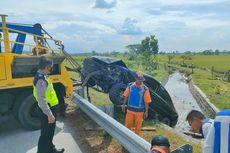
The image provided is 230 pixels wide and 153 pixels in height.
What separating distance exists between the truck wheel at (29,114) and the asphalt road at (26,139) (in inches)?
6.9

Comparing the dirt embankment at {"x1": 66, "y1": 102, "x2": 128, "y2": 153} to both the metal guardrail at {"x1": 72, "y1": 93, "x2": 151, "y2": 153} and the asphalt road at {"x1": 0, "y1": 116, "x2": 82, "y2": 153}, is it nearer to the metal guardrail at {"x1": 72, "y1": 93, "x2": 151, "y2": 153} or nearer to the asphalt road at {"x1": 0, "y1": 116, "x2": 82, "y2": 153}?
the asphalt road at {"x1": 0, "y1": 116, "x2": 82, "y2": 153}

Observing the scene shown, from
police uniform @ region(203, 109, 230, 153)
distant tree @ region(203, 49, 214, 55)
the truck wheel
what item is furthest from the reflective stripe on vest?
distant tree @ region(203, 49, 214, 55)

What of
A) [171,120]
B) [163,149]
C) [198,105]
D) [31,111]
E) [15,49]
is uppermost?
[15,49]

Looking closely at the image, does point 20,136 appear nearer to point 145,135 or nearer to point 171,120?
point 145,135

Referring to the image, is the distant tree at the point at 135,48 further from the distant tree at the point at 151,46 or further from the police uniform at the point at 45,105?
the police uniform at the point at 45,105

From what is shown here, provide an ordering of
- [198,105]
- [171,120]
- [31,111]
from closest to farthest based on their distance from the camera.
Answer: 1. [31,111]
2. [171,120]
3. [198,105]

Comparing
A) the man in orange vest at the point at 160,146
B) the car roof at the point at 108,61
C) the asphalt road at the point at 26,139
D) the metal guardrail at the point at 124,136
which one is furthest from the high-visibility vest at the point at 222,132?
the car roof at the point at 108,61

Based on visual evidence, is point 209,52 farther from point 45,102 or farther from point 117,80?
point 45,102

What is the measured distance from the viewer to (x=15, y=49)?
8.03 metres

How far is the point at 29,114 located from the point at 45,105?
7.62ft

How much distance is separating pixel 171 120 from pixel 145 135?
3054mm

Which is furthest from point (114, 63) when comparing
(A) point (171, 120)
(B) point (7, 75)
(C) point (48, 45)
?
(B) point (7, 75)

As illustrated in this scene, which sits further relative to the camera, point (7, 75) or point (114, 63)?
point (114, 63)

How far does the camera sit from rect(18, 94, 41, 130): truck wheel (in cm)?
701
